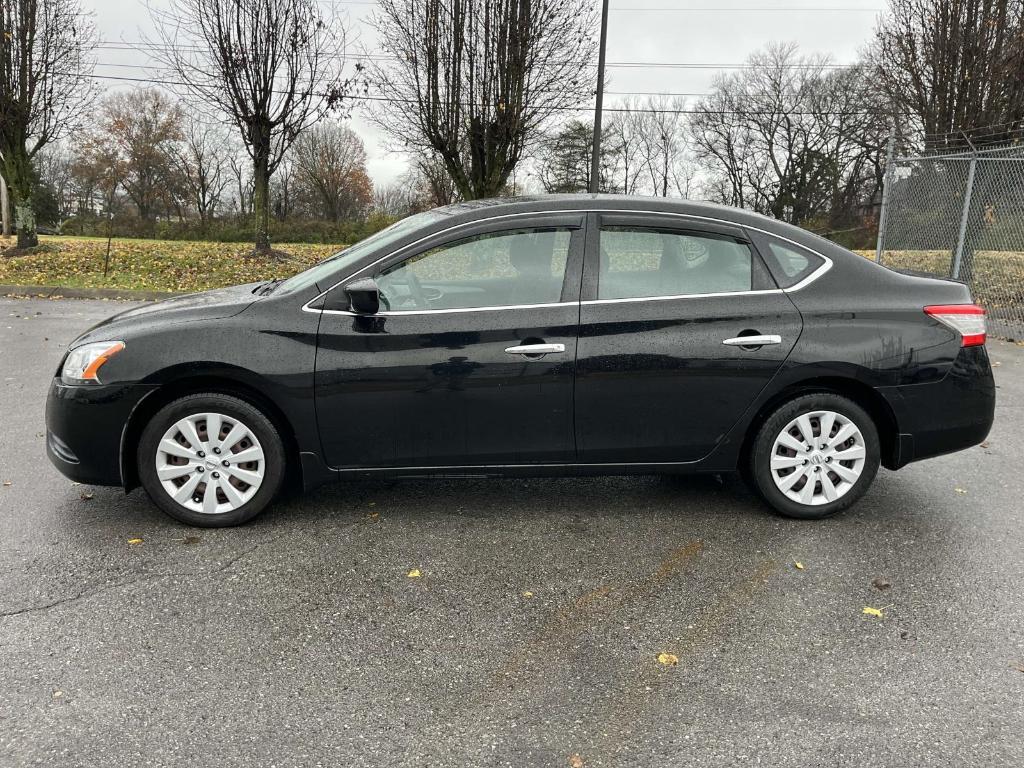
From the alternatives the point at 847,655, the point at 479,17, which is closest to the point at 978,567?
the point at 847,655

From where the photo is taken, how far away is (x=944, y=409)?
418cm

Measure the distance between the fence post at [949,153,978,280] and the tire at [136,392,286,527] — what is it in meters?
11.4

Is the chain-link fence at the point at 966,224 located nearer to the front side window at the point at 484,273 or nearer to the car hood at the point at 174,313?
the front side window at the point at 484,273

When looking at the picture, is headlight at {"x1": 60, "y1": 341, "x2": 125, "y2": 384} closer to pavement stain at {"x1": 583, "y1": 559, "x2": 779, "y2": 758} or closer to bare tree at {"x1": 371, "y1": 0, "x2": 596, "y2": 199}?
pavement stain at {"x1": 583, "y1": 559, "x2": 779, "y2": 758}

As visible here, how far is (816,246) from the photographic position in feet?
13.9

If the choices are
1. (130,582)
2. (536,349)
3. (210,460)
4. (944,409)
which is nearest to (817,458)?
(944,409)

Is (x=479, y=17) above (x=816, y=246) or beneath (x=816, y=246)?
above

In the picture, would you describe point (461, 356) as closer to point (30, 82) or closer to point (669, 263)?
point (669, 263)

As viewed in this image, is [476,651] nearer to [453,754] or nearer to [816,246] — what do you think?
[453,754]

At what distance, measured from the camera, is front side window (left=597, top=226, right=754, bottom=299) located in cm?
408

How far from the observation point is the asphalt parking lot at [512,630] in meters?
2.43

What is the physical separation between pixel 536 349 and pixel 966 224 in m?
11.0

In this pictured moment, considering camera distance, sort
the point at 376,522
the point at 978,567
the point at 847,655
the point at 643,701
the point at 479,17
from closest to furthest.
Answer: the point at 643,701
the point at 847,655
the point at 978,567
the point at 376,522
the point at 479,17

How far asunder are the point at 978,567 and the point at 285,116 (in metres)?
17.5
